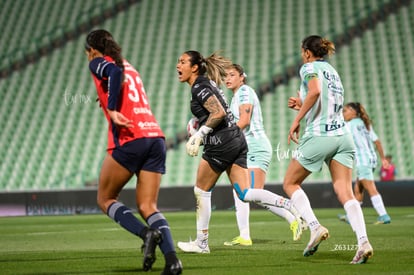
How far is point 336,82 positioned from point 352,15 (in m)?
19.3

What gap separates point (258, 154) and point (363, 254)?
351 centimetres

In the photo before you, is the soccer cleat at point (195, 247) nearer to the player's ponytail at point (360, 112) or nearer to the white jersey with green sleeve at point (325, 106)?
the white jersey with green sleeve at point (325, 106)

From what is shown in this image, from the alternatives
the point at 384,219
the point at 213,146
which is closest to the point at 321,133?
the point at 213,146

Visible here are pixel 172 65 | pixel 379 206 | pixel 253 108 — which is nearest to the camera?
pixel 253 108

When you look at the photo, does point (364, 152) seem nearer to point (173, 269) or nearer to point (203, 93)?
point (203, 93)

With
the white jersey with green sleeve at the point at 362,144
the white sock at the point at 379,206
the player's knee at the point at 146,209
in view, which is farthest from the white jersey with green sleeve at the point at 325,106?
the white jersey with green sleeve at the point at 362,144

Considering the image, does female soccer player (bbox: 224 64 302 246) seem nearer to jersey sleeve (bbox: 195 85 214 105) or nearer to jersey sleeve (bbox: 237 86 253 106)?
jersey sleeve (bbox: 237 86 253 106)

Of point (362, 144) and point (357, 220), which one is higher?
point (362, 144)

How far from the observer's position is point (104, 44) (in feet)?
21.2

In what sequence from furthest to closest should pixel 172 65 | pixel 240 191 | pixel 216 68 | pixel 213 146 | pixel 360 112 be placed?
pixel 172 65
pixel 360 112
pixel 240 191
pixel 213 146
pixel 216 68

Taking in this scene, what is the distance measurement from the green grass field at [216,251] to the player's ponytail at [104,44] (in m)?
1.78

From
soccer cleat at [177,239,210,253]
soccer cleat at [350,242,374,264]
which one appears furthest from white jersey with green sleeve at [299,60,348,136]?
soccer cleat at [177,239,210,253]

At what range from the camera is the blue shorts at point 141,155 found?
6301 millimetres

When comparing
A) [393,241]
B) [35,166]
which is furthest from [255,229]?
[35,166]
